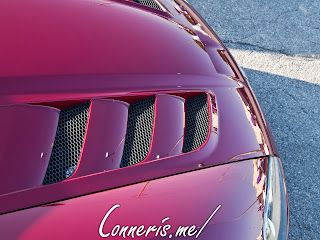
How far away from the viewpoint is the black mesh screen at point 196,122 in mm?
1857

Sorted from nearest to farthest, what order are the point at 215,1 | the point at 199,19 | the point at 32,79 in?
1. the point at 32,79
2. the point at 199,19
3. the point at 215,1

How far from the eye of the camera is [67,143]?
1607 millimetres

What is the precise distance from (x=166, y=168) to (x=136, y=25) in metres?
0.87

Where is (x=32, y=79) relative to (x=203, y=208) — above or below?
above

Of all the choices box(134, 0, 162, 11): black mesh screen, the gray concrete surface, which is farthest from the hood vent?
the gray concrete surface

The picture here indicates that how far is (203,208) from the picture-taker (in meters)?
1.70

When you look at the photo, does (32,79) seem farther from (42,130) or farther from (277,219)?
(277,219)

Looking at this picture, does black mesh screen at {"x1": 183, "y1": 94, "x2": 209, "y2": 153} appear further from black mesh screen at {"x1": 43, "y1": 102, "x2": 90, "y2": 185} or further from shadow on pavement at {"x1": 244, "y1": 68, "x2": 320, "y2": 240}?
shadow on pavement at {"x1": 244, "y1": 68, "x2": 320, "y2": 240}

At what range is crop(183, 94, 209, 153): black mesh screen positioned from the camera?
1.86 meters

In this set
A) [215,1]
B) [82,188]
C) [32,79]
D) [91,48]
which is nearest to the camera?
[82,188]

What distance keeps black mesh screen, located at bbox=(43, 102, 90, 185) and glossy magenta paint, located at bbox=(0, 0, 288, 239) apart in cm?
4

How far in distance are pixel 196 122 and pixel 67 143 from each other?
0.63 metres

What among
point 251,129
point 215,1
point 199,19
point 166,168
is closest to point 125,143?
point 166,168

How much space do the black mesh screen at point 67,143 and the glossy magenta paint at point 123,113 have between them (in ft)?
0.12
